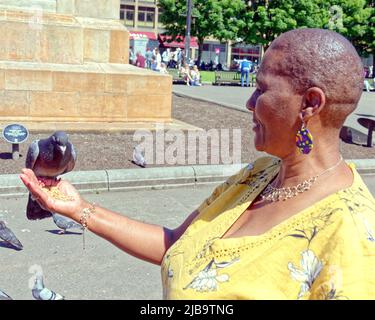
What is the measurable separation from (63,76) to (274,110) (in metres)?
8.84

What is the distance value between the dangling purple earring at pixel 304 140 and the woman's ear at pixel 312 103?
0.03 meters

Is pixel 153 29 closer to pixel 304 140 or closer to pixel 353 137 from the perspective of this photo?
pixel 353 137

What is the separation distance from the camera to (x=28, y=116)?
10070mm

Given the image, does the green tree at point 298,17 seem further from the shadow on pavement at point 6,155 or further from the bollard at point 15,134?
the bollard at point 15,134

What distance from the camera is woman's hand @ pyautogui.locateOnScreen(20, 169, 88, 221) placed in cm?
210

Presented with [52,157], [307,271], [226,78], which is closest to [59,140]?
[52,157]

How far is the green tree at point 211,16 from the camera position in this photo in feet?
133

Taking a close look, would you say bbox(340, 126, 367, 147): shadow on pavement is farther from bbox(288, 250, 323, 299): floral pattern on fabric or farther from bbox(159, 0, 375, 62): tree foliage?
bbox(159, 0, 375, 62): tree foliage

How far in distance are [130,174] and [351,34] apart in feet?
139

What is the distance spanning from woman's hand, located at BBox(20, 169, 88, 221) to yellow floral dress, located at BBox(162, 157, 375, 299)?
50 cm

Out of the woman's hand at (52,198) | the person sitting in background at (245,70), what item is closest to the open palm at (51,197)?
the woman's hand at (52,198)

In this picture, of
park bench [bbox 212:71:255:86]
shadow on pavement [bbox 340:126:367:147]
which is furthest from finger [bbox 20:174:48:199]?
park bench [bbox 212:71:255:86]

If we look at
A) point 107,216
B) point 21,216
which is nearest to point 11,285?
point 21,216
